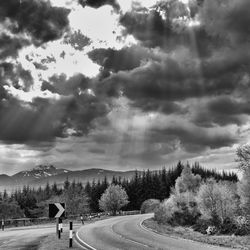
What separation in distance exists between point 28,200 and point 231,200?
91.9 metres

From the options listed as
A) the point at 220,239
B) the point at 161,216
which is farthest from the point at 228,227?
the point at 220,239

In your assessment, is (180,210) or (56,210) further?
(180,210)

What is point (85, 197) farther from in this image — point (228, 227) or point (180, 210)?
point (228, 227)

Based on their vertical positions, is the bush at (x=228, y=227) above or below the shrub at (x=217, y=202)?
below

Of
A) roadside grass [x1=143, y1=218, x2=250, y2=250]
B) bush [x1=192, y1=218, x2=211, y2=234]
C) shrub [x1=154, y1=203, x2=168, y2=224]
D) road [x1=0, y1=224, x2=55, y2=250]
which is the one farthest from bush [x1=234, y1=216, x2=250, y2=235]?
road [x1=0, y1=224, x2=55, y2=250]

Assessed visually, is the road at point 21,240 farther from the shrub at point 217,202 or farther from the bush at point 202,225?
the shrub at point 217,202

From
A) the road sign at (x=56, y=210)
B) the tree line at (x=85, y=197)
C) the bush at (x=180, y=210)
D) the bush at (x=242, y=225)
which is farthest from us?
the tree line at (x=85, y=197)

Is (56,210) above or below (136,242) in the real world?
above

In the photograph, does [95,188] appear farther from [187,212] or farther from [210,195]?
[210,195]

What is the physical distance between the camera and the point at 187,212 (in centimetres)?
5744

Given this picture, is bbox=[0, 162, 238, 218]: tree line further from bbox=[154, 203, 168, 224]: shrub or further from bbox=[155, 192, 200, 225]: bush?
bbox=[154, 203, 168, 224]: shrub

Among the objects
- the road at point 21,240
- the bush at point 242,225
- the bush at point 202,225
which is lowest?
the bush at point 202,225

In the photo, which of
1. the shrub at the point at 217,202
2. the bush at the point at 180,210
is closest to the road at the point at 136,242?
the shrub at the point at 217,202

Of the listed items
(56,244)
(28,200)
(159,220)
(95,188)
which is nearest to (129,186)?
(95,188)
